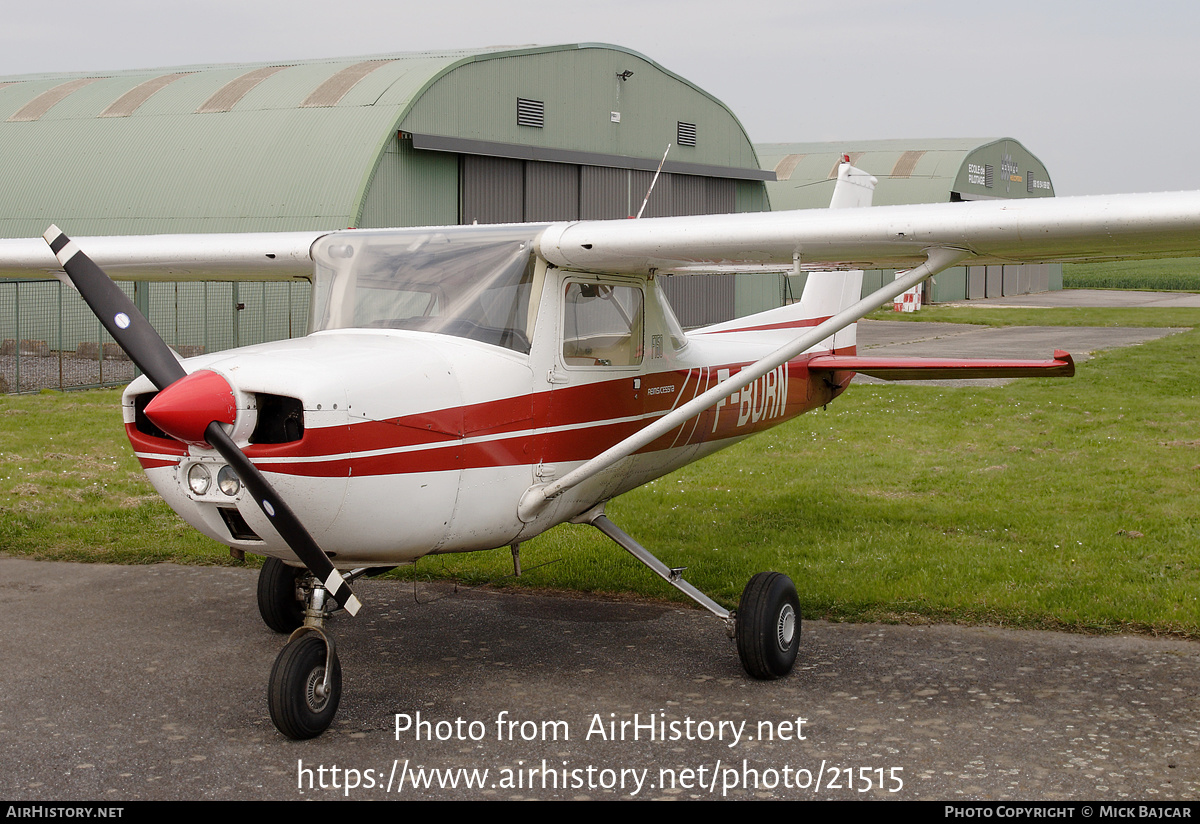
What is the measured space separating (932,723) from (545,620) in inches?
96.1

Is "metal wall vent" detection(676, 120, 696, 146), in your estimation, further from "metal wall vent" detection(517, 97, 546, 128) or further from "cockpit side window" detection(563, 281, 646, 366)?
"cockpit side window" detection(563, 281, 646, 366)

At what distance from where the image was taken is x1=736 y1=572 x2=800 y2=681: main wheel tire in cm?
561

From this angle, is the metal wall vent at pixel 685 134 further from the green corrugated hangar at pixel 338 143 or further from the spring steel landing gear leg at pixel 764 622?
the spring steel landing gear leg at pixel 764 622

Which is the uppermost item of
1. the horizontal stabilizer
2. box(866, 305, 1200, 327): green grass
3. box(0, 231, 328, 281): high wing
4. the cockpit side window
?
box(0, 231, 328, 281): high wing

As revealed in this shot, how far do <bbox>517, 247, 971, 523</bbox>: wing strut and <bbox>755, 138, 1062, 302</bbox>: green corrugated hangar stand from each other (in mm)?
36387

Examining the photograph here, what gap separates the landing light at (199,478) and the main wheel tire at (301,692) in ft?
2.61

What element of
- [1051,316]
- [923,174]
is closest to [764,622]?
[1051,316]

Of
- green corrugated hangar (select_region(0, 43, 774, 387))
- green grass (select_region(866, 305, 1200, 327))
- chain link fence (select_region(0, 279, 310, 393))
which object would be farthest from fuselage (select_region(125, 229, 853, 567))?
green grass (select_region(866, 305, 1200, 327))

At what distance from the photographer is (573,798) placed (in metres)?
4.39

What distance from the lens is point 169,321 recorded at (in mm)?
20031

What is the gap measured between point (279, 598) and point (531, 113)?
1715cm

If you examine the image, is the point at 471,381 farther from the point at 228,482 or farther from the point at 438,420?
the point at 228,482

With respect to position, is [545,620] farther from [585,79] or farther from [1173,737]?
[585,79]

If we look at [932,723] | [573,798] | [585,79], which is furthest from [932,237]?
[585,79]
